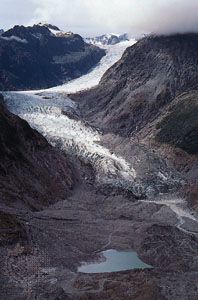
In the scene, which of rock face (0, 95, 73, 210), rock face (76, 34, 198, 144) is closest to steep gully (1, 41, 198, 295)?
rock face (0, 95, 73, 210)

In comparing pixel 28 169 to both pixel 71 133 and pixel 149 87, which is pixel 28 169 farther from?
pixel 149 87

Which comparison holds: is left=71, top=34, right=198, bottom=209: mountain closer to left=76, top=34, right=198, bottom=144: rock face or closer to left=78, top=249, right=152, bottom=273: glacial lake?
left=76, top=34, right=198, bottom=144: rock face

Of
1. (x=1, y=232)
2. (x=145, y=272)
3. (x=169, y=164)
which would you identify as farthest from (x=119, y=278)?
(x=169, y=164)

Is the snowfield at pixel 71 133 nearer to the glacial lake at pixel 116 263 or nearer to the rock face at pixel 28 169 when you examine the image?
the rock face at pixel 28 169

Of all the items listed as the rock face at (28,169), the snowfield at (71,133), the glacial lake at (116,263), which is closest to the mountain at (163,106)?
the snowfield at (71,133)

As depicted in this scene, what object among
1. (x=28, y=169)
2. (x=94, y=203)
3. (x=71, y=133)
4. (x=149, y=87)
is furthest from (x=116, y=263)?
(x=149, y=87)
